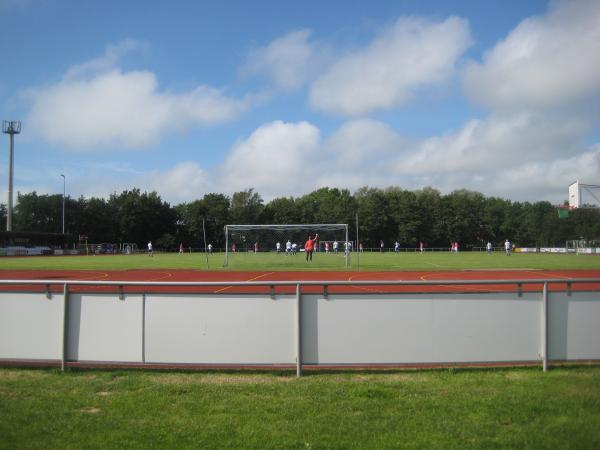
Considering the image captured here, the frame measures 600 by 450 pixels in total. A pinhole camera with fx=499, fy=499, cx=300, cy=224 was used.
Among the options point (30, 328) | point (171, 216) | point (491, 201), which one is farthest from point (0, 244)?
point (491, 201)

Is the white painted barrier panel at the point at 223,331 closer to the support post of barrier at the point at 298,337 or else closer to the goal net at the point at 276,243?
the support post of barrier at the point at 298,337

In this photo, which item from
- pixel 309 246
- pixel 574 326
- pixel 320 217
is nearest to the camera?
pixel 574 326

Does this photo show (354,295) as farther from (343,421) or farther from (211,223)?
(211,223)

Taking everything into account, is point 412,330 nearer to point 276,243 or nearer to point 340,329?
point 340,329

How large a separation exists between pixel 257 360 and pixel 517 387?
328 centimetres

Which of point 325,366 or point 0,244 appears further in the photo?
point 0,244

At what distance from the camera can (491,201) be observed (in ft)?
404

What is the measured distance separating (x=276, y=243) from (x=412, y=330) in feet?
106

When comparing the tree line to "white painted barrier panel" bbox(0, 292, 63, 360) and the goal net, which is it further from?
"white painted barrier panel" bbox(0, 292, 63, 360)

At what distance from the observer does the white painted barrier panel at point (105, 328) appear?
6.91m

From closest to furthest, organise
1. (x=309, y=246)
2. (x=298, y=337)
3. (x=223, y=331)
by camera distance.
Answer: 1. (x=298, y=337)
2. (x=223, y=331)
3. (x=309, y=246)

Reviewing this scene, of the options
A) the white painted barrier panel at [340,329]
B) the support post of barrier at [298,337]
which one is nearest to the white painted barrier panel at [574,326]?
the white painted barrier panel at [340,329]

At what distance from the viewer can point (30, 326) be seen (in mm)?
7125

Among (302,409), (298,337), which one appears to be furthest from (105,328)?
(302,409)
